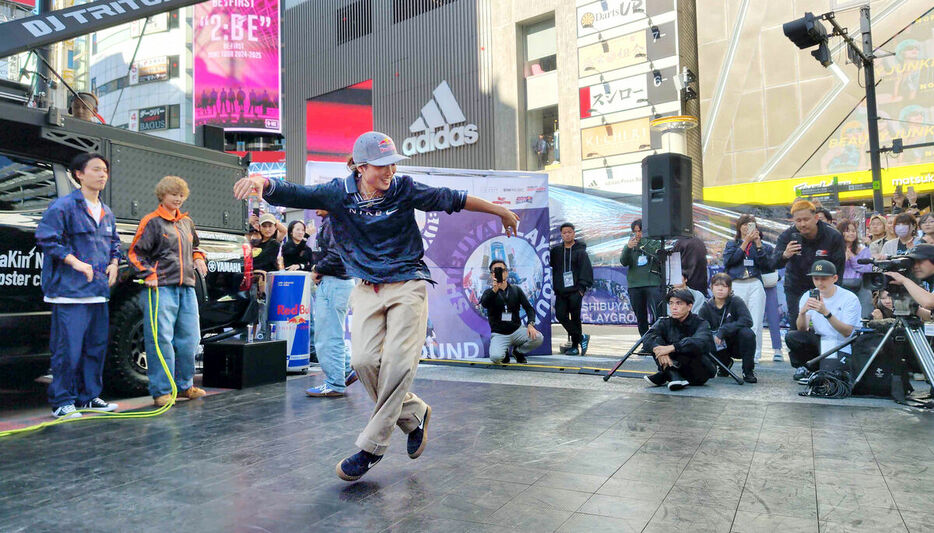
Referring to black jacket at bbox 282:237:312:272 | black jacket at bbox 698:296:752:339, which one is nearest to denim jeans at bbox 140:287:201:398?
black jacket at bbox 282:237:312:272

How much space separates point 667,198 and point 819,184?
13.2 metres

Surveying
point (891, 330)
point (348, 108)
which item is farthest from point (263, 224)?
point (348, 108)

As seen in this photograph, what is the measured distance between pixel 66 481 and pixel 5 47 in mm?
3804

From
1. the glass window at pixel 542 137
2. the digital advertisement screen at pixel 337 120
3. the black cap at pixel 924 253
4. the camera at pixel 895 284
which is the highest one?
the digital advertisement screen at pixel 337 120

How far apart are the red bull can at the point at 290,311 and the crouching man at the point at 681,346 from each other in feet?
11.9

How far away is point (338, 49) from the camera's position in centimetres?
3222

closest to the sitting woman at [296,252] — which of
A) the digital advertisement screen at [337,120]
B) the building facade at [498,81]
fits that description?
the building facade at [498,81]

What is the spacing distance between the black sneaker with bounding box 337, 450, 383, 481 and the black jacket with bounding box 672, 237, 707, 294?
6381 millimetres

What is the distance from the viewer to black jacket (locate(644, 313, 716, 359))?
5.82m

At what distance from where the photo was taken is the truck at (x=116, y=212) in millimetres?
4749

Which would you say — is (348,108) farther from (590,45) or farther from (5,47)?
(5,47)

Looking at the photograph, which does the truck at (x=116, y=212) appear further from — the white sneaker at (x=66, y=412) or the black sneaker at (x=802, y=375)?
the black sneaker at (x=802, y=375)

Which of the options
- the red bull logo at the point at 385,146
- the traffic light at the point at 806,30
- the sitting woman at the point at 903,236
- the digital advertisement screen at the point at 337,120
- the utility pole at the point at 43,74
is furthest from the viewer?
the digital advertisement screen at the point at 337,120

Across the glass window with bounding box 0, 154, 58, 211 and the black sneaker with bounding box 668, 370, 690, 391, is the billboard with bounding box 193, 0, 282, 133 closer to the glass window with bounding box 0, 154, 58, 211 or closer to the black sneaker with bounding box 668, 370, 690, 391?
the glass window with bounding box 0, 154, 58, 211
